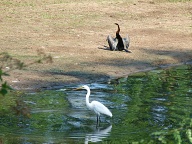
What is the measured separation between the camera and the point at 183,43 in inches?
850

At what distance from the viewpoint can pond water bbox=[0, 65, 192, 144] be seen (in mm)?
9922

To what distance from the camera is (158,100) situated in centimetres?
1302

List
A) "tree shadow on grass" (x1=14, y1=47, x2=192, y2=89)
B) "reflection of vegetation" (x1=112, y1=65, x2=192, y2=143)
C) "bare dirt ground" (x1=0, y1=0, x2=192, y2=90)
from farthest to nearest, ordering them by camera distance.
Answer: "bare dirt ground" (x1=0, y1=0, x2=192, y2=90) → "tree shadow on grass" (x1=14, y1=47, x2=192, y2=89) → "reflection of vegetation" (x1=112, y1=65, x2=192, y2=143)

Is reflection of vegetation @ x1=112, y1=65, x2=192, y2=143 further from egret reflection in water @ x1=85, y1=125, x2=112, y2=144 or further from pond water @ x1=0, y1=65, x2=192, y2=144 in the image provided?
egret reflection in water @ x1=85, y1=125, x2=112, y2=144

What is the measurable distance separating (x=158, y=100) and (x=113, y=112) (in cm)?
159

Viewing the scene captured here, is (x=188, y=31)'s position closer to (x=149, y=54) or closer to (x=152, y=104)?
(x=149, y=54)

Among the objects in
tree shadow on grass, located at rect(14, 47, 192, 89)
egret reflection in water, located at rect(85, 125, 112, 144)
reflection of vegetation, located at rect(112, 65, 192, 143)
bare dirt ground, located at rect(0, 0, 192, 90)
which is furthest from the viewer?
bare dirt ground, located at rect(0, 0, 192, 90)

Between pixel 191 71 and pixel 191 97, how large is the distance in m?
3.79

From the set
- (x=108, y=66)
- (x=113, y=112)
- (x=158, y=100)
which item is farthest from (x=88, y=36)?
(x=113, y=112)

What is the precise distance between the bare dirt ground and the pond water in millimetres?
1142

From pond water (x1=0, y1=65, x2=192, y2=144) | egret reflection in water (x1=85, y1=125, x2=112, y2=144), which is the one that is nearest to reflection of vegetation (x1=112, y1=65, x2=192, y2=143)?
pond water (x1=0, y1=65, x2=192, y2=144)

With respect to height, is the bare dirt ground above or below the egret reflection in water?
below

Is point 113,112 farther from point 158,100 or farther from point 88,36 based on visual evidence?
point 88,36

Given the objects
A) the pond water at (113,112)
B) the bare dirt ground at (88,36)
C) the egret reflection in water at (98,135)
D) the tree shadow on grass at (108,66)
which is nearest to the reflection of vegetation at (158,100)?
the pond water at (113,112)
